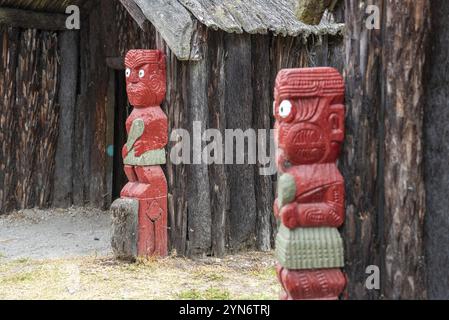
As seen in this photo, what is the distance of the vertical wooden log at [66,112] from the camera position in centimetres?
938

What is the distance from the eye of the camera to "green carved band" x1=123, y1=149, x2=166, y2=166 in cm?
677

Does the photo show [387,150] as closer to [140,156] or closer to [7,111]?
[140,156]

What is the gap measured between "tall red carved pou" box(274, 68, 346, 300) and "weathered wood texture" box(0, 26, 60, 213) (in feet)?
18.7

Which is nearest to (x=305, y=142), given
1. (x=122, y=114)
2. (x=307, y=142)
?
(x=307, y=142)

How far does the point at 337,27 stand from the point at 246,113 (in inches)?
62.1

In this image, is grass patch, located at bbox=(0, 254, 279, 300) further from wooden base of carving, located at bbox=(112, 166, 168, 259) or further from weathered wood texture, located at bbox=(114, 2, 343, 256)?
weathered wood texture, located at bbox=(114, 2, 343, 256)

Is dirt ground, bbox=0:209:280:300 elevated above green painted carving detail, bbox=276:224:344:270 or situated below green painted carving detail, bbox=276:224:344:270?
below

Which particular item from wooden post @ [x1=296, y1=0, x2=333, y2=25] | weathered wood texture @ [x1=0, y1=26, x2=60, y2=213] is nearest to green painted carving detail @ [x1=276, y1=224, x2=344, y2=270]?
wooden post @ [x1=296, y1=0, x2=333, y2=25]

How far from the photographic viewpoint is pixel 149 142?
6.78 metres

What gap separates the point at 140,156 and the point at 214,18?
1544mm

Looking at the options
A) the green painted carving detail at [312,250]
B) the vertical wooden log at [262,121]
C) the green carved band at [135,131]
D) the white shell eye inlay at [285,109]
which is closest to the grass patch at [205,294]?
the green painted carving detail at [312,250]

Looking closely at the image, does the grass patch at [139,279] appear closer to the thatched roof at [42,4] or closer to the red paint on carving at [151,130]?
the red paint on carving at [151,130]

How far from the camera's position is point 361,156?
419cm
